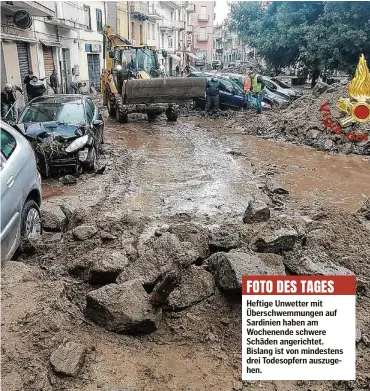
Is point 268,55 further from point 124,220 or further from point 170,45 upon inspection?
point 170,45

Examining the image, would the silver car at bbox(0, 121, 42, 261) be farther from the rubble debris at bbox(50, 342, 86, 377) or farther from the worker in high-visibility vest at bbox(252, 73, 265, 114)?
the worker in high-visibility vest at bbox(252, 73, 265, 114)

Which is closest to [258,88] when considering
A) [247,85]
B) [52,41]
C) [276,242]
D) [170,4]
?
[247,85]

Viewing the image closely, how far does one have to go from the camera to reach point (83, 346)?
2.73m

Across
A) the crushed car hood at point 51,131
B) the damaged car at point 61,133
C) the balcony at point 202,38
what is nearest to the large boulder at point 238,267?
the damaged car at point 61,133

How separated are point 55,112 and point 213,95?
806cm

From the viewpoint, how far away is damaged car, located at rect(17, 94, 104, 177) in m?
7.34

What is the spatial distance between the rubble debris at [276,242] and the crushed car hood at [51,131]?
15.6 feet

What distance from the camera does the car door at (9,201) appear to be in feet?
11.3

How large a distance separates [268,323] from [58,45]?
20.7m

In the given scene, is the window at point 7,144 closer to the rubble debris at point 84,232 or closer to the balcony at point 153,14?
the rubble debris at point 84,232

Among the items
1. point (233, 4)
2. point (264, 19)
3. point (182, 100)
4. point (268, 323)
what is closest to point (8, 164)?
point (268, 323)

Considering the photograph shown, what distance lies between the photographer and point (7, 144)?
408 cm

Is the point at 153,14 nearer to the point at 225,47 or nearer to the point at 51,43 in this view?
the point at 51,43

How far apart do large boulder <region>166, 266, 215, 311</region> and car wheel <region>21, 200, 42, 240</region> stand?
1690 millimetres
